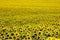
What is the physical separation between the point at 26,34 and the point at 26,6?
326 cm

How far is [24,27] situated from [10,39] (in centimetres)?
62

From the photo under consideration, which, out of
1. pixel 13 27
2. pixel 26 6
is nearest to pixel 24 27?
pixel 13 27

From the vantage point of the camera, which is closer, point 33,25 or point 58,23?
point 33,25

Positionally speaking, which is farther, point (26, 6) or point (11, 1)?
point (11, 1)

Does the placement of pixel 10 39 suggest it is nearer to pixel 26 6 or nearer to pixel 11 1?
pixel 26 6

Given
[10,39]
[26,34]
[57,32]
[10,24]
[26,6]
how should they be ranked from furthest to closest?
[26,6] → [10,24] → [57,32] → [26,34] → [10,39]

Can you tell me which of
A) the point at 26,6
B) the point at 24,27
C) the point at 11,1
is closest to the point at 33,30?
the point at 24,27

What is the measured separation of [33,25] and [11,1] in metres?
3.59

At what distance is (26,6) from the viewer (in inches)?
257

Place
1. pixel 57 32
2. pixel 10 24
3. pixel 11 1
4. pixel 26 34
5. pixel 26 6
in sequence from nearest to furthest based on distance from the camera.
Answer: pixel 26 34 < pixel 57 32 < pixel 10 24 < pixel 26 6 < pixel 11 1

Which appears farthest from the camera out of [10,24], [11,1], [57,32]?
[11,1]

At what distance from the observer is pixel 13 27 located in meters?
3.63

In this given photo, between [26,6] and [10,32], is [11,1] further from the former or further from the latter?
[10,32]

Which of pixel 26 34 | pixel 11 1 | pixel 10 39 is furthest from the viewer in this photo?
pixel 11 1
